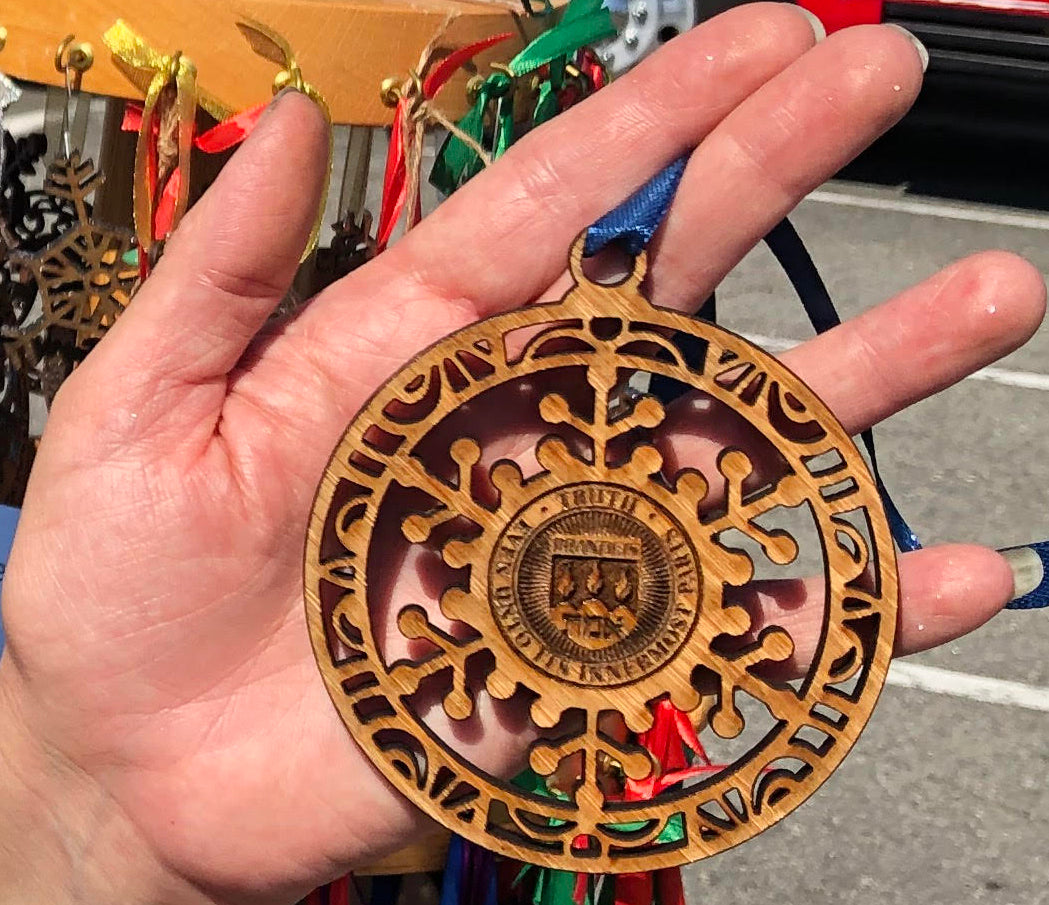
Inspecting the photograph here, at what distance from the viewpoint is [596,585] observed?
81cm

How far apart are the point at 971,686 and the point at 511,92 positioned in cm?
146

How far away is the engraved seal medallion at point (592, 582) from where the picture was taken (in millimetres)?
814

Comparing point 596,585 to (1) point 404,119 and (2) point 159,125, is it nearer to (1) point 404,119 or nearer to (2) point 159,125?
(1) point 404,119

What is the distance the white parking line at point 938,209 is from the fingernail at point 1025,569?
9.78 feet

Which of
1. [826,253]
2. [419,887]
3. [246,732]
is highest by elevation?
[246,732]

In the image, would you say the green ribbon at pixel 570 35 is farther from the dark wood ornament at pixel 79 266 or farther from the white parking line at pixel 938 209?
the white parking line at pixel 938 209

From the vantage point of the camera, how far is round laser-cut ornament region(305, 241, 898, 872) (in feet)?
2.64

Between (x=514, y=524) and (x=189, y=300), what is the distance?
0.26 meters

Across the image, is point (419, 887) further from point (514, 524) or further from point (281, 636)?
point (514, 524)

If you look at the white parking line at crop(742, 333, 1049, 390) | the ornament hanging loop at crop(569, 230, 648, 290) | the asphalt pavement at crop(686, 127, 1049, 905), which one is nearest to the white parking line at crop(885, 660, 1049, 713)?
the asphalt pavement at crop(686, 127, 1049, 905)

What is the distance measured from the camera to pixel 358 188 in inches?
45.5

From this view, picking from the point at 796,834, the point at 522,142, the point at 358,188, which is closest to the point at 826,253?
the point at 796,834

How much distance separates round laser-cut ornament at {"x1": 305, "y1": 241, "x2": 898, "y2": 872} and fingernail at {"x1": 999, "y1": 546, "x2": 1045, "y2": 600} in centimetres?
14

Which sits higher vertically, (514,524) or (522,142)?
(522,142)
